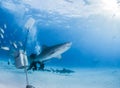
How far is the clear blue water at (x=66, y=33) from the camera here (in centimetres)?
398

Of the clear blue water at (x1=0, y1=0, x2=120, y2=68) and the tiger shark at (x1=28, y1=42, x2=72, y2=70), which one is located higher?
the clear blue water at (x1=0, y1=0, x2=120, y2=68)

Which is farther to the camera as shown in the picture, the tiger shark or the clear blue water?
the clear blue water

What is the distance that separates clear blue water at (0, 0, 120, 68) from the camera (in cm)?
398

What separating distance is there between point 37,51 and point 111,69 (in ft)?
3.74

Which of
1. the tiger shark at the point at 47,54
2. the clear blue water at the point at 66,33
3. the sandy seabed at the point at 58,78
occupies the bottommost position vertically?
the sandy seabed at the point at 58,78

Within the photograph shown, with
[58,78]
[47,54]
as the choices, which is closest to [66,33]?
[47,54]

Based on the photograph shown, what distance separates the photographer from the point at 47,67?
13.1 feet

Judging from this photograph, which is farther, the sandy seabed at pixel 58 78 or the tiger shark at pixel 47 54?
the sandy seabed at pixel 58 78

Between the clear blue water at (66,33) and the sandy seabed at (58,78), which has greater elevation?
the clear blue water at (66,33)

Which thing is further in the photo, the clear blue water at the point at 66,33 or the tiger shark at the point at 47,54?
the clear blue water at the point at 66,33

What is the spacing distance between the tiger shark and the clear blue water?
0.28ft

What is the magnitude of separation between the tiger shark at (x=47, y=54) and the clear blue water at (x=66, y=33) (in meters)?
0.08

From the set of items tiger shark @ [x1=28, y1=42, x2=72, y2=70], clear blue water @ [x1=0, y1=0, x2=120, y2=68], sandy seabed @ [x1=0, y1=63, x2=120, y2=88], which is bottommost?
sandy seabed @ [x1=0, y1=63, x2=120, y2=88]

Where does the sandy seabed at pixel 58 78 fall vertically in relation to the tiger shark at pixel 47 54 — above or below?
below
